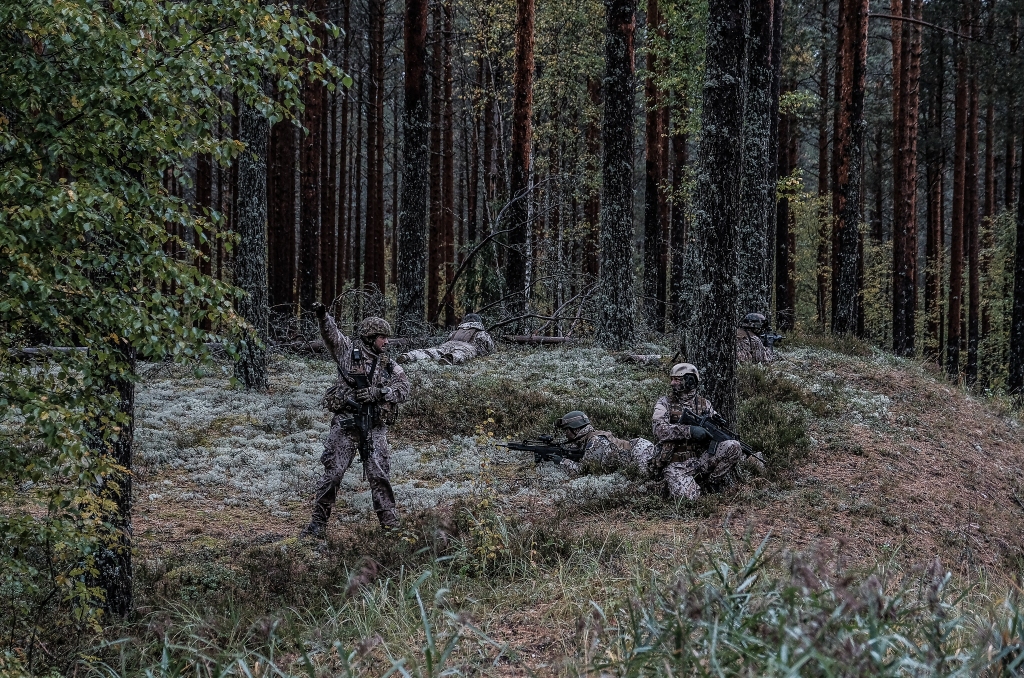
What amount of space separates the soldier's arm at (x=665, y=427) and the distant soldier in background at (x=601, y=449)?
23.4 inches

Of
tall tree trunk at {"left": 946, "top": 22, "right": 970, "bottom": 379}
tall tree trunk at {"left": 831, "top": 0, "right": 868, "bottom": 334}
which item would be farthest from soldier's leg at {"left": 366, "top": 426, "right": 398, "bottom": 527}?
tall tree trunk at {"left": 946, "top": 22, "right": 970, "bottom": 379}

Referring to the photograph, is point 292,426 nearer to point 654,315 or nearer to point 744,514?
point 744,514

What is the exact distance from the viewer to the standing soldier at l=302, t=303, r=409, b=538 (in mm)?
7359

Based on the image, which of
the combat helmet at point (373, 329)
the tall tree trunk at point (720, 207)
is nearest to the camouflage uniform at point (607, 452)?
the tall tree trunk at point (720, 207)

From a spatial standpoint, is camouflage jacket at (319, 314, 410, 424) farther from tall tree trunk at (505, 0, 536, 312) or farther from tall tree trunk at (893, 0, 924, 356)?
tall tree trunk at (893, 0, 924, 356)

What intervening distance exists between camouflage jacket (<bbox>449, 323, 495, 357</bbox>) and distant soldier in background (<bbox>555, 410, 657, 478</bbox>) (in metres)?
5.87

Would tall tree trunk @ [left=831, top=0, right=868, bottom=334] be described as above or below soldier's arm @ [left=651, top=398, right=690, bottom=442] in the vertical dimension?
above

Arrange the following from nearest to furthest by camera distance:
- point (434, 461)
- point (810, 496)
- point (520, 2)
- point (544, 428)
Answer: point (810, 496) → point (434, 461) → point (544, 428) → point (520, 2)

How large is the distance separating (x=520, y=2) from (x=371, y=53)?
296 inches

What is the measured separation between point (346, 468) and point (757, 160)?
965 centimetres

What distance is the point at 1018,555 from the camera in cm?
718

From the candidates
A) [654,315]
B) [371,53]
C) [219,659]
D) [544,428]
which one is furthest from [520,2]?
[219,659]

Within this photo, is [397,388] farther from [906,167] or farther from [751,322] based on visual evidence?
[906,167]

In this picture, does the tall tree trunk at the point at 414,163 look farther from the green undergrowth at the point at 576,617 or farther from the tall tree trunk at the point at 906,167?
the tall tree trunk at the point at 906,167
